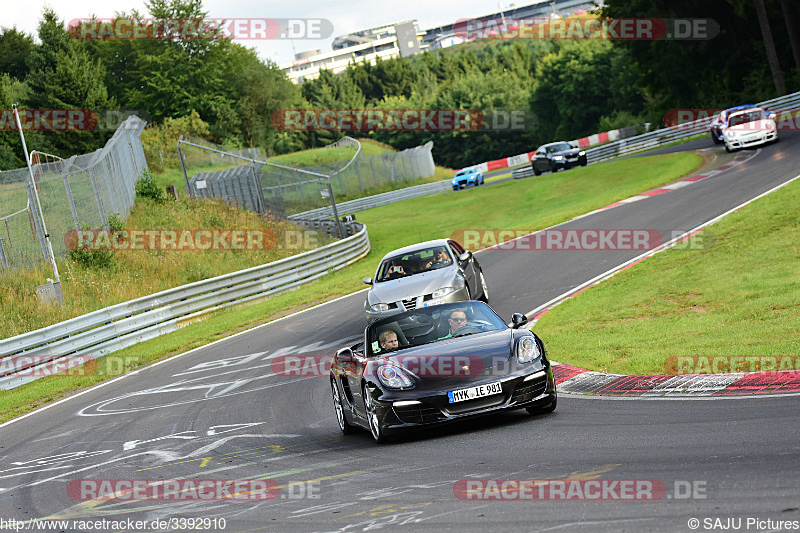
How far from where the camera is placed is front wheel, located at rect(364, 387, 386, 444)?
9.02 metres

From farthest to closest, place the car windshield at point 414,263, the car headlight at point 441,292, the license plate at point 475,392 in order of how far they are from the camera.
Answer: the car windshield at point 414,263, the car headlight at point 441,292, the license plate at point 475,392

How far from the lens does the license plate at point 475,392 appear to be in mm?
8711

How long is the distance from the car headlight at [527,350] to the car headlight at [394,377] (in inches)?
42.6

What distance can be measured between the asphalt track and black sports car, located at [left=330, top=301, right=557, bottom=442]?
0.86 feet

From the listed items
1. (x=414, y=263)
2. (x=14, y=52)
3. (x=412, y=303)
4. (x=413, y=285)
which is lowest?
(x=412, y=303)

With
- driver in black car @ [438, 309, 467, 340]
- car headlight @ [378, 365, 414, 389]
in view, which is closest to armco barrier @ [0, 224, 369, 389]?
driver in black car @ [438, 309, 467, 340]

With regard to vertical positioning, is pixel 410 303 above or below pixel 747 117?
below

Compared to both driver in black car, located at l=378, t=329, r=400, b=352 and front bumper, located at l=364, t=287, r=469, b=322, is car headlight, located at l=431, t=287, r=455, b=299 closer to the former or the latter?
front bumper, located at l=364, t=287, r=469, b=322

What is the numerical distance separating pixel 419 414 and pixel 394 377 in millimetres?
475

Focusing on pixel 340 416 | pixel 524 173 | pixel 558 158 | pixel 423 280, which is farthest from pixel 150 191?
pixel 524 173

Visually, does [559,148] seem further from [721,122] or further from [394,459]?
[394,459]

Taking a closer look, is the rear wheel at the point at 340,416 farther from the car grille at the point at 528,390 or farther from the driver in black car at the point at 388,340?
the car grille at the point at 528,390

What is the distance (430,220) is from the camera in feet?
155

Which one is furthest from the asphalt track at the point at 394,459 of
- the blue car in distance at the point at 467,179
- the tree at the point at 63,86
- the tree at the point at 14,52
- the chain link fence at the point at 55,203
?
the tree at the point at 14,52
